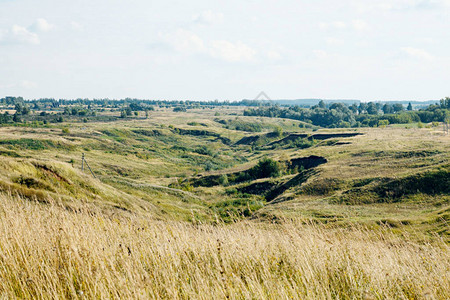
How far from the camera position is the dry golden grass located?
485 centimetres

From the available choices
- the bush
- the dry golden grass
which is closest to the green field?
the dry golden grass

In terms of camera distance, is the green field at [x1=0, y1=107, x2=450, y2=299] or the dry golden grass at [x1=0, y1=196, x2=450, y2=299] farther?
the green field at [x1=0, y1=107, x2=450, y2=299]

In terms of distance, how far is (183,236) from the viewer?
736 cm

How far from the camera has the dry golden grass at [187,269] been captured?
485 cm

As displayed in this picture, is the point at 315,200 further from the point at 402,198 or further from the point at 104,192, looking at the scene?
the point at 104,192

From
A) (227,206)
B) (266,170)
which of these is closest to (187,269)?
(227,206)

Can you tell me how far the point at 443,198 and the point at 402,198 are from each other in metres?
4.69

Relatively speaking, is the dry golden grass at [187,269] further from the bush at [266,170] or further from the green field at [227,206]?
the bush at [266,170]

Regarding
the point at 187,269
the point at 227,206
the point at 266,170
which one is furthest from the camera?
the point at 266,170

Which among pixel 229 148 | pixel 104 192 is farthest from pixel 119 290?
pixel 229 148

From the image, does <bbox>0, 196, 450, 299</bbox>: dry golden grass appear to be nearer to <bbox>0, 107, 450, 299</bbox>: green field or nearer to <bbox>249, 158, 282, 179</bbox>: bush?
<bbox>0, 107, 450, 299</bbox>: green field

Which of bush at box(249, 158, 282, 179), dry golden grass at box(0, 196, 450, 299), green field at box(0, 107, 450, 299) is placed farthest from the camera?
bush at box(249, 158, 282, 179)

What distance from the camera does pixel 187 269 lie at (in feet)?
19.2

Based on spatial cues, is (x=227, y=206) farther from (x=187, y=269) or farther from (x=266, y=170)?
(x=187, y=269)
